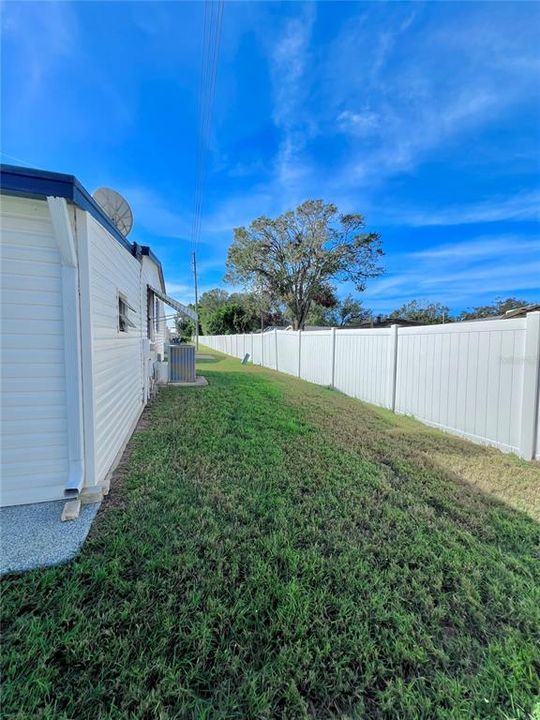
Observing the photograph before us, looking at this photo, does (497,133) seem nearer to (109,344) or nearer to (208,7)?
(208,7)

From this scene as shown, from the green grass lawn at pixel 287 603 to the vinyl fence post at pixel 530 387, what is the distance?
601 millimetres

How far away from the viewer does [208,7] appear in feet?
23.0

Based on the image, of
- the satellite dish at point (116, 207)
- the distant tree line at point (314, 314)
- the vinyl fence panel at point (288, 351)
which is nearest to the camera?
the satellite dish at point (116, 207)

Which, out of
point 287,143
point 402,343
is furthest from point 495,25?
point 287,143

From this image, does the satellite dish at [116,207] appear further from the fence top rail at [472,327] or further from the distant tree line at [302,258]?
the distant tree line at [302,258]

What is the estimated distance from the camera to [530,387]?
3.88m

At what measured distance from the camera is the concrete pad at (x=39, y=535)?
211 cm

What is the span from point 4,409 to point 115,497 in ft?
4.18

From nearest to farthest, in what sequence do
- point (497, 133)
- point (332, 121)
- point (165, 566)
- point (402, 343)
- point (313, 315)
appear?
1. point (165, 566)
2. point (402, 343)
3. point (497, 133)
4. point (332, 121)
5. point (313, 315)

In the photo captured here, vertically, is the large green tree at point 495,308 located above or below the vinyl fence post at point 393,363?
above

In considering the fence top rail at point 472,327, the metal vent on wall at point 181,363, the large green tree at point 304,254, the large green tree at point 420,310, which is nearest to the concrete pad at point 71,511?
Answer: the fence top rail at point 472,327

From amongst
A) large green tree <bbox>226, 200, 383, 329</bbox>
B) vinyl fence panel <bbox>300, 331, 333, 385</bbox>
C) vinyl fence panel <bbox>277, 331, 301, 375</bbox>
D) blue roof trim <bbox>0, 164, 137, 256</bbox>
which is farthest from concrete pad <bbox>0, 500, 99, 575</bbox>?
large green tree <bbox>226, 200, 383, 329</bbox>

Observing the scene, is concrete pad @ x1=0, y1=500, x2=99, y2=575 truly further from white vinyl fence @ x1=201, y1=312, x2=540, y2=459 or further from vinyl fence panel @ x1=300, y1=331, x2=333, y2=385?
vinyl fence panel @ x1=300, y1=331, x2=333, y2=385

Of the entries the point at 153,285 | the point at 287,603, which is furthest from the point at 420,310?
the point at 287,603
